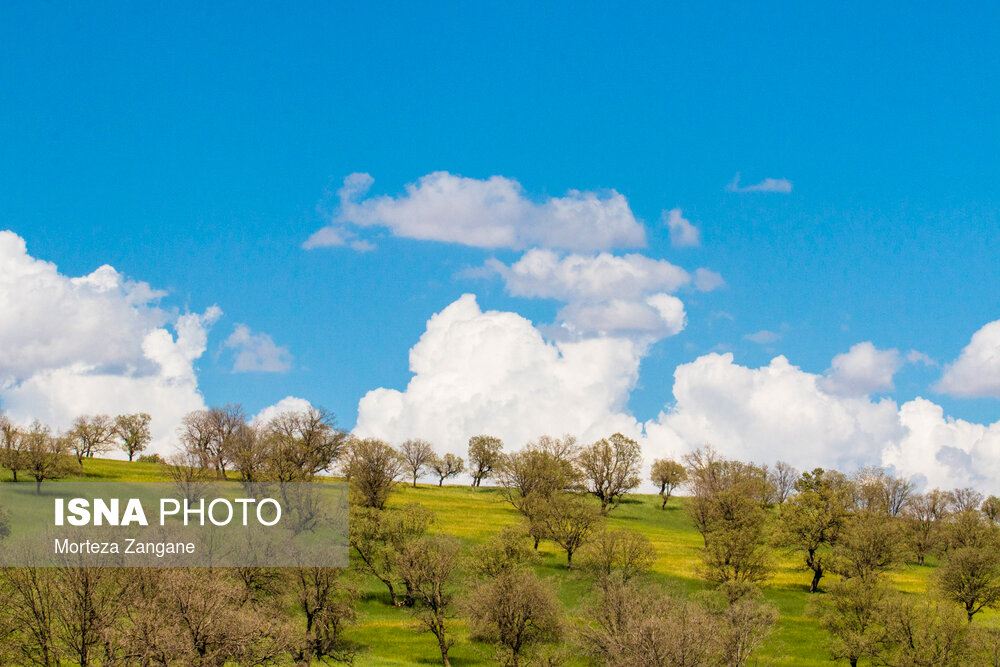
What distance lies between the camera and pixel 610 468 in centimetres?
12788

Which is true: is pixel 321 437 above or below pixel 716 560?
above

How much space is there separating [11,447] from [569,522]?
75.1 meters

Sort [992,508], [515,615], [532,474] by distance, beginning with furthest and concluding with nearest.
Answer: [992,508] < [532,474] < [515,615]

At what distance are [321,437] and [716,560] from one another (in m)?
55.2

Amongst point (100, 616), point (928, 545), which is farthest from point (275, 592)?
point (928, 545)

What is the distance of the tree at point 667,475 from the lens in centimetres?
14475

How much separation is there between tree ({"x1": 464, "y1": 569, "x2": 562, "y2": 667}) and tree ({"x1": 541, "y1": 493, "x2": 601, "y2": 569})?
989 inches

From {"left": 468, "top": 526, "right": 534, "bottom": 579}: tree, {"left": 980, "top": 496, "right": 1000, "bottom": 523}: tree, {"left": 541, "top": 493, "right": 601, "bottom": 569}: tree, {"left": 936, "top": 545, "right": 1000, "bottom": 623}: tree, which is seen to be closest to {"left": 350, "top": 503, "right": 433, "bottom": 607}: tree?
{"left": 468, "top": 526, "right": 534, "bottom": 579}: tree

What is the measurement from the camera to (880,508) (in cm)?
13125

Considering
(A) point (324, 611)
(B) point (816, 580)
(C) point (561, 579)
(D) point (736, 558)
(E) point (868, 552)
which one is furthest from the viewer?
(B) point (816, 580)

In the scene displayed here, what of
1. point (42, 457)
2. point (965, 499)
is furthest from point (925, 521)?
point (42, 457)

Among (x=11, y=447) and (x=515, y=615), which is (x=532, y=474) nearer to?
(x=515, y=615)

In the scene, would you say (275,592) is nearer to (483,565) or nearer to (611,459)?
(483,565)

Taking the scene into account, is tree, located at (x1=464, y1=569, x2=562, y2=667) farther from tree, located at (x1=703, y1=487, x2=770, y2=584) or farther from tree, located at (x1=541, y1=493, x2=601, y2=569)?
tree, located at (x1=541, y1=493, x2=601, y2=569)
